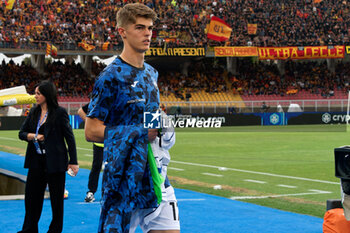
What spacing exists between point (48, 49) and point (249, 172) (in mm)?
34963

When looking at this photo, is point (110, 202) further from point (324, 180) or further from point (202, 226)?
point (324, 180)

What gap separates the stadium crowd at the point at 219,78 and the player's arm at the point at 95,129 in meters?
45.7

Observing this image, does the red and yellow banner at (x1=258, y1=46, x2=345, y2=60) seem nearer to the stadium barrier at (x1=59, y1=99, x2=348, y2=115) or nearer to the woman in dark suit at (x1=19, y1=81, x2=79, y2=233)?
the stadium barrier at (x1=59, y1=99, x2=348, y2=115)

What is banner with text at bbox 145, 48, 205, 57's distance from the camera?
51.2 m

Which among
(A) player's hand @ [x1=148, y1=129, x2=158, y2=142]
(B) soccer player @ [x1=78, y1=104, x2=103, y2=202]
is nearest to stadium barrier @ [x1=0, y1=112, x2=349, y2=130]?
(B) soccer player @ [x1=78, y1=104, x2=103, y2=202]

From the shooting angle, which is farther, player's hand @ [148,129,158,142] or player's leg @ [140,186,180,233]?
player's leg @ [140,186,180,233]

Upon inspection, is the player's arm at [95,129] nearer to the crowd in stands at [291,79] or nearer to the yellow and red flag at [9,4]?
the yellow and red flag at [9,4]

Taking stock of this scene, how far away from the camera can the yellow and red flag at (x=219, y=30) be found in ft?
170

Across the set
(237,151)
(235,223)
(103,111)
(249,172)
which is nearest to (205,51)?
(237,151)

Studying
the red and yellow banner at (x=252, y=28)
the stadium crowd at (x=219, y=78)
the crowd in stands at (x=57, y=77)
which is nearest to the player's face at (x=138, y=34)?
the crowd in stands at (x=57, y=77)

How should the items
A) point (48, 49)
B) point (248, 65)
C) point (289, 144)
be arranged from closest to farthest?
point (289, 144) < point (48, 49) < point (248, 65)

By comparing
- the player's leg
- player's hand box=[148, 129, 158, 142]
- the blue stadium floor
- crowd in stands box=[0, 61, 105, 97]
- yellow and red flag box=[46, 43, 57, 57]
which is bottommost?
the blue stadium floor

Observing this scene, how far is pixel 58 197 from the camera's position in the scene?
22.5 feet

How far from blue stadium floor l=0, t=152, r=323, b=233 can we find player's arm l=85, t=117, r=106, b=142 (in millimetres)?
4183
